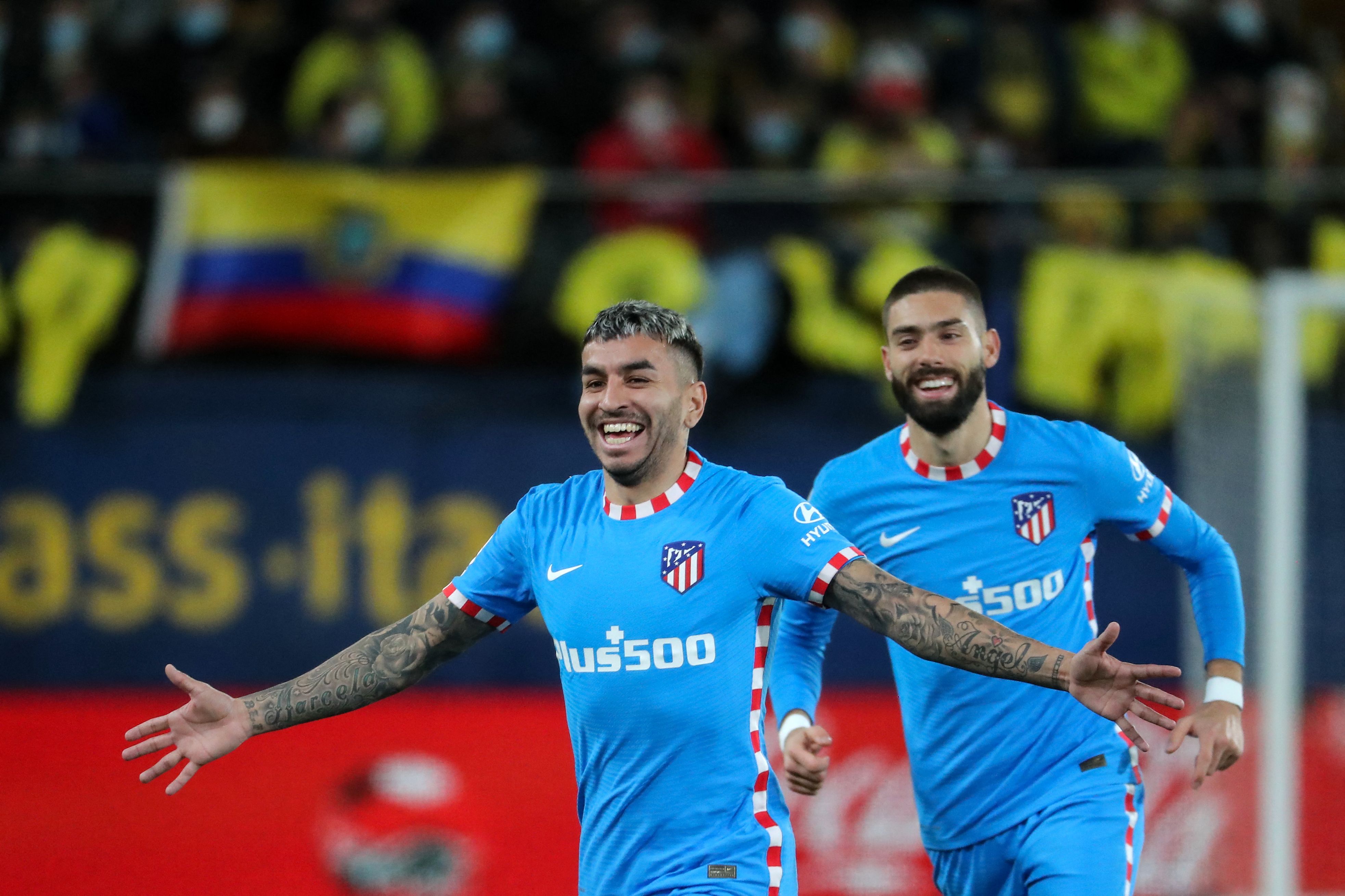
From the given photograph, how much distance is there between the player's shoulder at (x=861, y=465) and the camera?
4.64 m

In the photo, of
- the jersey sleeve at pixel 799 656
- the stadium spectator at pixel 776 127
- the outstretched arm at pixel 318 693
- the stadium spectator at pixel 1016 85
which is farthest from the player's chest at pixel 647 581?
the stadium spectator at pixel 1016 85

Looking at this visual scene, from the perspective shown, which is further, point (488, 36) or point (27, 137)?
point (488, 36)

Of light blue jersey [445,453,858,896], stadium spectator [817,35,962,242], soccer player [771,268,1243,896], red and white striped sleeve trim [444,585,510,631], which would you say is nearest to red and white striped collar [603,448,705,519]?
light blue jersey [445,453,858,896]

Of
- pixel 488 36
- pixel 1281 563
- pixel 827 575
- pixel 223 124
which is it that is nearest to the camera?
pixel 827 575

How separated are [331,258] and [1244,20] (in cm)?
748

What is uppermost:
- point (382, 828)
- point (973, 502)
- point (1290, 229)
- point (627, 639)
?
point (1290, 229)

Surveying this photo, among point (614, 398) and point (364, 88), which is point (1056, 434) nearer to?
point (614, 398)

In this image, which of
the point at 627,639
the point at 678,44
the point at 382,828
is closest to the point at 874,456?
the point at 627,639

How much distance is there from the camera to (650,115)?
34.1ft

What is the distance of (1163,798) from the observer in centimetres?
837

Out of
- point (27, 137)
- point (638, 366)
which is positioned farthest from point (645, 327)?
point (27, 137)

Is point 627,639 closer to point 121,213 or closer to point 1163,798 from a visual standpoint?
point 1163,798

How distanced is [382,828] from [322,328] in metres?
3.24

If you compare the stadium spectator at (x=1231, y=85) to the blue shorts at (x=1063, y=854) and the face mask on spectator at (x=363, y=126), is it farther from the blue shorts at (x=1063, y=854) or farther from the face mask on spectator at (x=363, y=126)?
the blue shorts at (x=1063, y=854)
